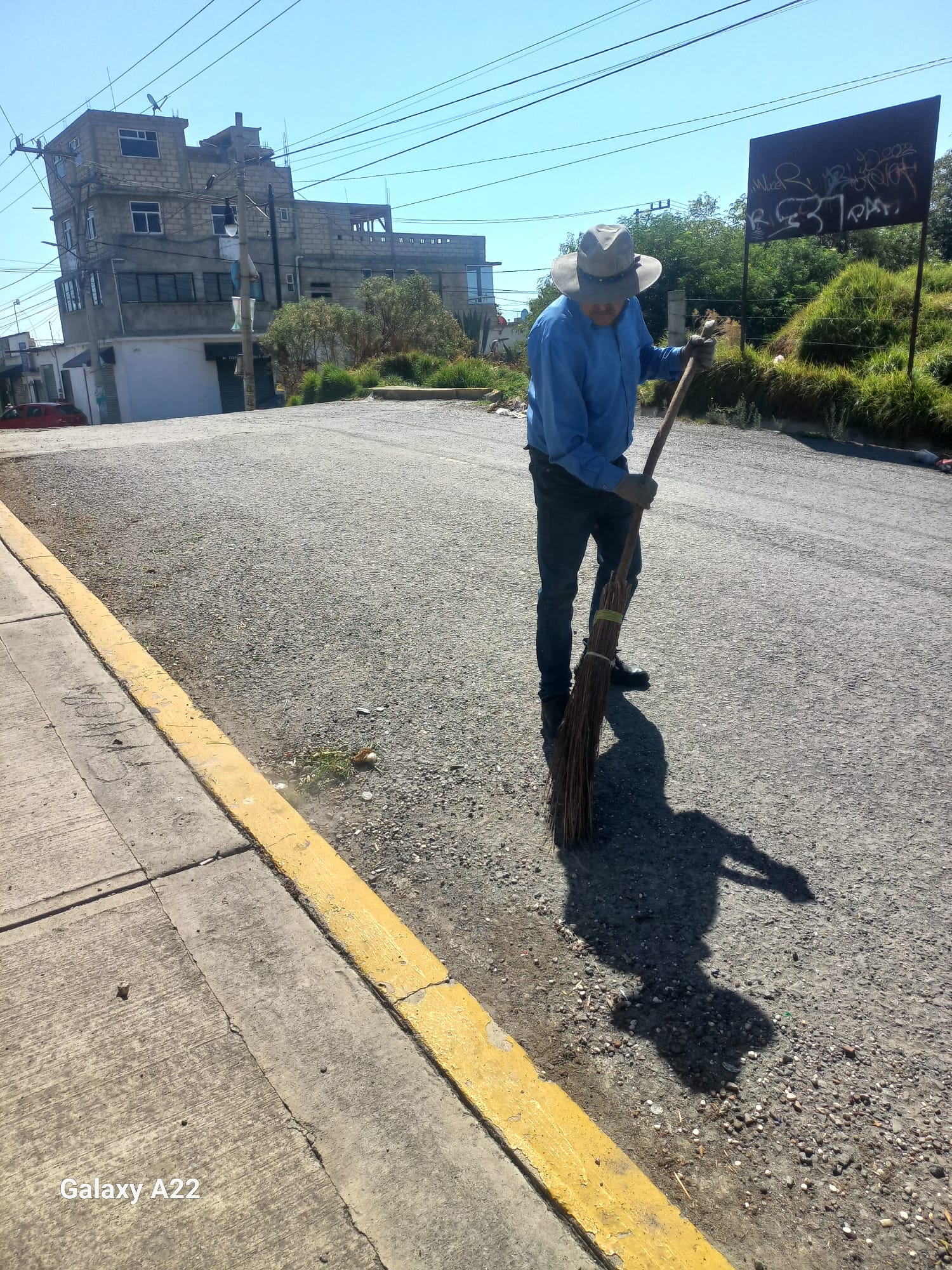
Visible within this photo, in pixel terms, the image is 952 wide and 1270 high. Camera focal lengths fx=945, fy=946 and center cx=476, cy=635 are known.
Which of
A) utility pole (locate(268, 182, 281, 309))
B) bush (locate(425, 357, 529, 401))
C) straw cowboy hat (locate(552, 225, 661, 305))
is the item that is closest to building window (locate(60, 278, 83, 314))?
utility pole (locate(268, 182, 281, 309))

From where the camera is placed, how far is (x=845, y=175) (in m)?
10.7

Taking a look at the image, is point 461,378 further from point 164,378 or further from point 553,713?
point 164,378

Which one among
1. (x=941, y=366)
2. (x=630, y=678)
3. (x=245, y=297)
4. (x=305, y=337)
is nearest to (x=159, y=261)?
(x=245, y=297)

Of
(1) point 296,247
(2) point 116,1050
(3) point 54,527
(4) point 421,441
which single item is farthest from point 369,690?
(1) point 296,247

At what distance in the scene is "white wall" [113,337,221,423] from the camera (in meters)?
40.7

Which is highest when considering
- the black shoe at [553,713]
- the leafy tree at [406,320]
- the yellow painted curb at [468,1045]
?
the leafy tree at [406,320]

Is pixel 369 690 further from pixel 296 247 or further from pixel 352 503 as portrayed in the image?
pixel 296 247

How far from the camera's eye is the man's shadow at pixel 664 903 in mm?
2359

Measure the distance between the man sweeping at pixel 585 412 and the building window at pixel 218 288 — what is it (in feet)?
143

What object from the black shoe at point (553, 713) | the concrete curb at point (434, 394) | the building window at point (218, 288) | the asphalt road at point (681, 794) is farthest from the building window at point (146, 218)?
the black shoe at point (553, 713)

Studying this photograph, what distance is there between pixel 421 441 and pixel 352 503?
3.67 m

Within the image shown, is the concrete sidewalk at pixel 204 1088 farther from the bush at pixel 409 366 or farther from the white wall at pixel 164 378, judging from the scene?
the white wall at pixel 164 378

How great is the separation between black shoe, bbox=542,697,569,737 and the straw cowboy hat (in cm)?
151

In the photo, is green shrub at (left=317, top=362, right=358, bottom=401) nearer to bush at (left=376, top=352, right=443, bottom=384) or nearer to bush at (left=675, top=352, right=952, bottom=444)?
bush at (left=376, top=352, right=443, bottom=384)
